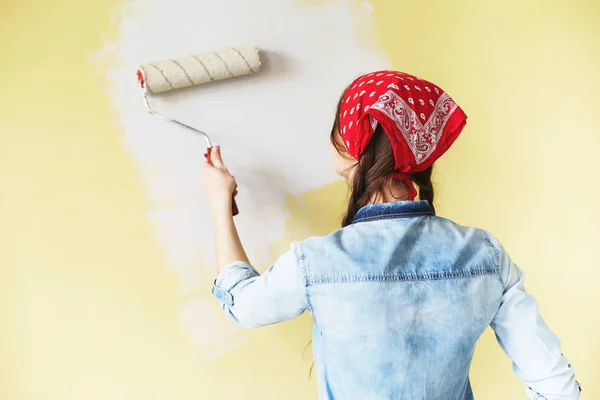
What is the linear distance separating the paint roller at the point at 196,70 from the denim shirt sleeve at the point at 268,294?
0.17 m

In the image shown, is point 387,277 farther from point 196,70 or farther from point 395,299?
point 196,70

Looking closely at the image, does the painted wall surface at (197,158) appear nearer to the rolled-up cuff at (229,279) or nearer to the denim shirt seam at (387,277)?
the rolled-up cuff at (229,279)

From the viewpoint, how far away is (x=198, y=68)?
89cm

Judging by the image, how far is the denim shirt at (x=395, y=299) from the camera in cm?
69

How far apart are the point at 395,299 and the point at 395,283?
2cm

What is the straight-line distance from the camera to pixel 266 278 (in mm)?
717

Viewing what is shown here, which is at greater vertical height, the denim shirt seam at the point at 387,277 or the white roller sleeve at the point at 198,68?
the white roller sleeve at the point at 198,68

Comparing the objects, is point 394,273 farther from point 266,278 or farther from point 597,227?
point 597,227

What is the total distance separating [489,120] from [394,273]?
2.09 feet

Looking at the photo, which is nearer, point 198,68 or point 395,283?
point 395,283

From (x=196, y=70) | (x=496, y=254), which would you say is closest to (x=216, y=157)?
(x=196, y=70)

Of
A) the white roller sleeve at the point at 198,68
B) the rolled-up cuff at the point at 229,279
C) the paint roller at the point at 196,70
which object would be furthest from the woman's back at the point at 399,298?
the white roller sleeve at the point at 198,68

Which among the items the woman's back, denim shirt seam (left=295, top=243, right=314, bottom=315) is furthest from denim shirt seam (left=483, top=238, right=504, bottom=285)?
denim shirt seam (left=295, top=243, right=314, bottom=315)

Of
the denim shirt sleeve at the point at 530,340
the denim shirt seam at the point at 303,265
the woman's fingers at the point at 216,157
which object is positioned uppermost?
the woman's fingers at the point at 216,157
